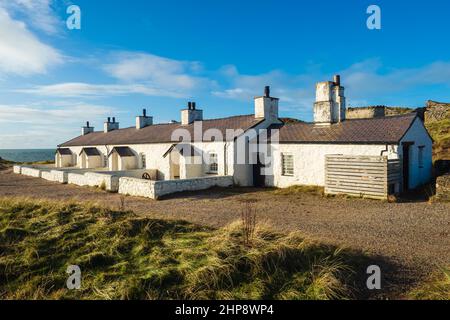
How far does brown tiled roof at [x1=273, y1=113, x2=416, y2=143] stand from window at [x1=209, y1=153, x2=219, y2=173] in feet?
15.4

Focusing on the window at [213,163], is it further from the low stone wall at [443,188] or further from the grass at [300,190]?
the low stone wall at [443,188]

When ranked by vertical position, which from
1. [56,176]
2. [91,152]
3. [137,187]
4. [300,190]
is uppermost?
[91,152]

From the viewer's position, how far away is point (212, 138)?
71.6 feet

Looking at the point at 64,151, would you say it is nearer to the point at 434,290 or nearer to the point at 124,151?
the point at 124,151

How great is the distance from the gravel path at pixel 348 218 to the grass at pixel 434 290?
39 cm

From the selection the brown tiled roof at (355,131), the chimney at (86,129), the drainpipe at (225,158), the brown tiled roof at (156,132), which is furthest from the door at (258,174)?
the chimney at (86,129)

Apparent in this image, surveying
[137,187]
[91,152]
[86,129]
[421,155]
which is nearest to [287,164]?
[421,155]

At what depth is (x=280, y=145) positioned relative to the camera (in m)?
19.6

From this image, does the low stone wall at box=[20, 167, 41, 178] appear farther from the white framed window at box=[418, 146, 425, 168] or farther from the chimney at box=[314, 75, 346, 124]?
the white framed window at box=[418, 146, 425, 168]

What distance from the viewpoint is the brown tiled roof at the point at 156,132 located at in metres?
22.4

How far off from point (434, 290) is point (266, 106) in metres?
17.4

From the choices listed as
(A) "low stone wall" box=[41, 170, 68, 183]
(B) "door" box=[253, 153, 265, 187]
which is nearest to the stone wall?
(A) "low stone wall" box=[41, 170, 68, 183]
